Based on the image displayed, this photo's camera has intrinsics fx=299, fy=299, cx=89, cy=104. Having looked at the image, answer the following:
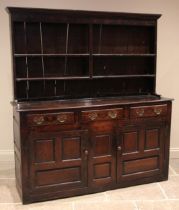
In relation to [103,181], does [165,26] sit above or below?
above

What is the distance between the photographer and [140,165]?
3447 mm

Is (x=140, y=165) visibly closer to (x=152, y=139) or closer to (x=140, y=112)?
(x=152, y=139)

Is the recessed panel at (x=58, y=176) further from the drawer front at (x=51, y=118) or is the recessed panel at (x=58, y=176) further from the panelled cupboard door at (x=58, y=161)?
the drawer front at (x=51, y=118)

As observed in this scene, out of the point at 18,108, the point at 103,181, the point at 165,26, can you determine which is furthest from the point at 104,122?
the point at 165,26

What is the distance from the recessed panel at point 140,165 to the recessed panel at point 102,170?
198mm

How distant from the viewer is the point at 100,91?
12.7 feet

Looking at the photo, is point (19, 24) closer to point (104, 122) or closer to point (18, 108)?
point (18, 108)

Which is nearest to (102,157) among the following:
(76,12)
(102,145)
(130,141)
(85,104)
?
(102,145)

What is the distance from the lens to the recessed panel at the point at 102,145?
10.6 ft

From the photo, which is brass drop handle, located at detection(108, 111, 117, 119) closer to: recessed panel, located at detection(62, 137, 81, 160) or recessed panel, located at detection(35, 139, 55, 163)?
recessed panel, located at detection(62, 137, 81, 160)

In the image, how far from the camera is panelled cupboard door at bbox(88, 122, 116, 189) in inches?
126

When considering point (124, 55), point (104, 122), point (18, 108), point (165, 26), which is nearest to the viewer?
point (18, 108)

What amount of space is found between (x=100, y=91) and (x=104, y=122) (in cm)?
74

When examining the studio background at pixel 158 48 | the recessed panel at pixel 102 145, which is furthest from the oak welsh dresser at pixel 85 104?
the studio background at pixel 158 48
